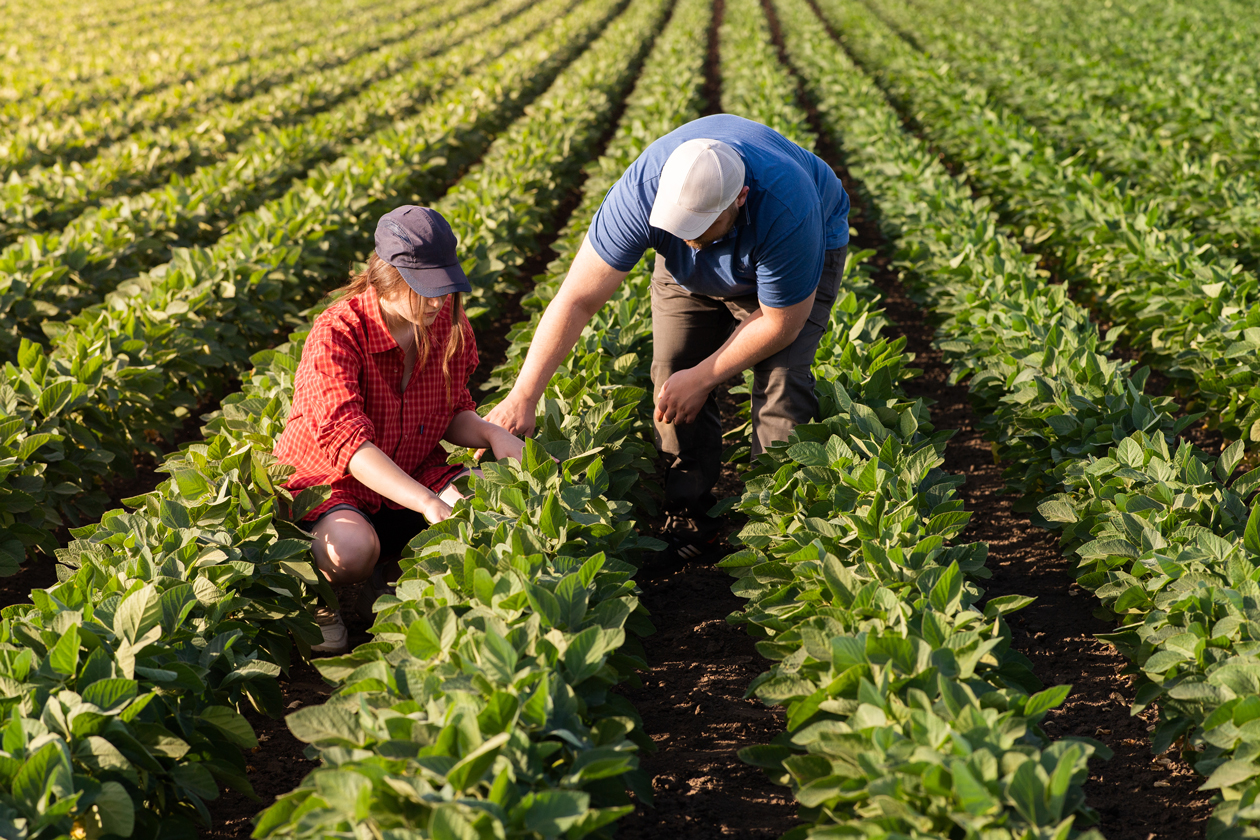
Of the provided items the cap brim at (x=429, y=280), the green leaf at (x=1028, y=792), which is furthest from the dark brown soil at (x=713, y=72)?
the green leaf at (x=1028, y=792)

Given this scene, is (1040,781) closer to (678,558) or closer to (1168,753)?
(1168,753)

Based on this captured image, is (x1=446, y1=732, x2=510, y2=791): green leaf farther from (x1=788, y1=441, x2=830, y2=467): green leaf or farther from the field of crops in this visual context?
(x1=788, y1=441, x2=830, y2=467): green leaf

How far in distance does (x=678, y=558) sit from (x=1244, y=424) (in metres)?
2.62

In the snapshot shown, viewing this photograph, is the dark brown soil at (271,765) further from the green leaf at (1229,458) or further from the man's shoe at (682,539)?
the green leaf at (1229,458)

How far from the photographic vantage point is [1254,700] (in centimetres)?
208

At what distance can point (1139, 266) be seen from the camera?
5570mm

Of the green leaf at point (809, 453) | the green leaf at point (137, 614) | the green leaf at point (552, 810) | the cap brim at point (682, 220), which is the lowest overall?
the green leaf at point (809, 453)

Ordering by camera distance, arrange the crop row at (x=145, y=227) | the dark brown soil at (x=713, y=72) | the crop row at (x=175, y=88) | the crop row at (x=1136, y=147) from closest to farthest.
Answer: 1. the crop row at (x=145, y=227)
2. the crop row at (x=1136, y=147)
3. the crop row at (x=175, y=88)
4. the dark brown soil at (x=713, y=72)

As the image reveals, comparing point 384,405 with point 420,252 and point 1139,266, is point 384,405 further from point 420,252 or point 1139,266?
point 1139,266

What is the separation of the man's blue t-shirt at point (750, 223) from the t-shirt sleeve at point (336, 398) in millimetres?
847

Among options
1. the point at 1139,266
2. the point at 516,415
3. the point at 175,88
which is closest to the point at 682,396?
the point at 516,415

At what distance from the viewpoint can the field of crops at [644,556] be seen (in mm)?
1959

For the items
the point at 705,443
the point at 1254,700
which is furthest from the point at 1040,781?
the point at 705,443

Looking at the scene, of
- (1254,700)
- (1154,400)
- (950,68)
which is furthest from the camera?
(950,68)
